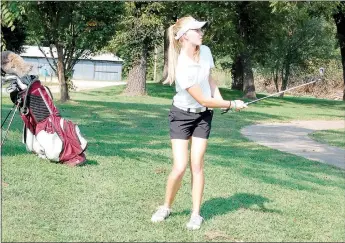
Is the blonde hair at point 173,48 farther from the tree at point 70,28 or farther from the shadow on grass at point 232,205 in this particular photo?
the tree at point 70,28

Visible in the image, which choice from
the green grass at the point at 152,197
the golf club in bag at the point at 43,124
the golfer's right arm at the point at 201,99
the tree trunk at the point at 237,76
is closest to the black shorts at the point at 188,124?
the golfer's right arm at the point at 201,99

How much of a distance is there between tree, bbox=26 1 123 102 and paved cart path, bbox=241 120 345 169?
7.23 metres

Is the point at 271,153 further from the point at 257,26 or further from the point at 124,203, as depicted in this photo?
the point at 257,26

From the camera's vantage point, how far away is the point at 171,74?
17.3 ft

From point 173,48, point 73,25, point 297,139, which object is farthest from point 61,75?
point 173,48

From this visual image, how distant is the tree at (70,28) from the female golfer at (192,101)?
648 inches

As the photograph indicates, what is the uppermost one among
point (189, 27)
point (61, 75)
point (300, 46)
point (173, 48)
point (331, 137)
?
point (300, 46)

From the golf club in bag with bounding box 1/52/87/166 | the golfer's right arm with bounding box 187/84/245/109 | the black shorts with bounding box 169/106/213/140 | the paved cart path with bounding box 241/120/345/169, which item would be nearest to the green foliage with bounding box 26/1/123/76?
the paved cart path with bounding box 241/120/345/169

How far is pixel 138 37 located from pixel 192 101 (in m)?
23.7

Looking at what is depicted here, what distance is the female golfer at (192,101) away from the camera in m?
5.08

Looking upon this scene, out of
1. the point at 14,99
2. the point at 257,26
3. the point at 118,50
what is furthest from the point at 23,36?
the point at 14,99

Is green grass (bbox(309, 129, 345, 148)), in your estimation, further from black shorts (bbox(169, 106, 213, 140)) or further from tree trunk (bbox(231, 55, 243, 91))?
tree trunk (bbox(231, 55, 243, 91))

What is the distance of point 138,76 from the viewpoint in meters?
28.8

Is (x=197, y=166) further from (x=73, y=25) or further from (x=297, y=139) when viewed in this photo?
(x=73, y=25)
